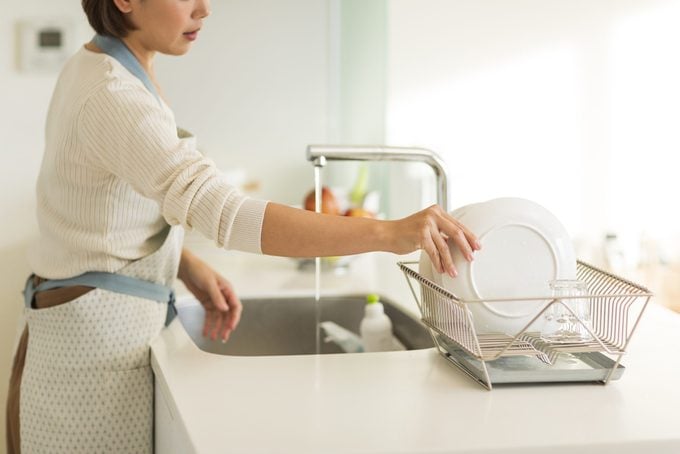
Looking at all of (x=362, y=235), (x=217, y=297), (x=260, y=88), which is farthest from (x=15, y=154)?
(x=362, y=235)

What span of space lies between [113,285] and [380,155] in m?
0.43

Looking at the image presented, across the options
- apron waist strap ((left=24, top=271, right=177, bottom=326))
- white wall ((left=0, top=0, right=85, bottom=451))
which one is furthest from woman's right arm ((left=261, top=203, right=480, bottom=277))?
white wall ((left=0, top=0, right=85, bottom=451))

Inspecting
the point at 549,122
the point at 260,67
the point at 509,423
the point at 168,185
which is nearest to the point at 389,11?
the point at 549,122

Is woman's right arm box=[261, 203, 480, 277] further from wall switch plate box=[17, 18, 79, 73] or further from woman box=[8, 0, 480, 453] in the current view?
wall switch plate box=[17, 18, 79, 73]

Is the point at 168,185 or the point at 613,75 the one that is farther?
the point at 613,75

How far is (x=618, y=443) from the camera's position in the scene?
0.83 m

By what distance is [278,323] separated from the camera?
71.2 inches

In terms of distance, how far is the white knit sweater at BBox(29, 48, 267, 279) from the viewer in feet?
3.49

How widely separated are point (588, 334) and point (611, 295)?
0.07 metres

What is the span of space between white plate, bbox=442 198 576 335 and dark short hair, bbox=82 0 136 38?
0.59 meters

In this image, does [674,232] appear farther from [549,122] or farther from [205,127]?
[205,127]

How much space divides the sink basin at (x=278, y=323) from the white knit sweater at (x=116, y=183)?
51 centimetres

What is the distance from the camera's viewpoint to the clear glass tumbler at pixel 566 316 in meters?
1.01

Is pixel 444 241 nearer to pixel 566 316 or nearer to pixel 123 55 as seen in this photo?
pixel 566 316
